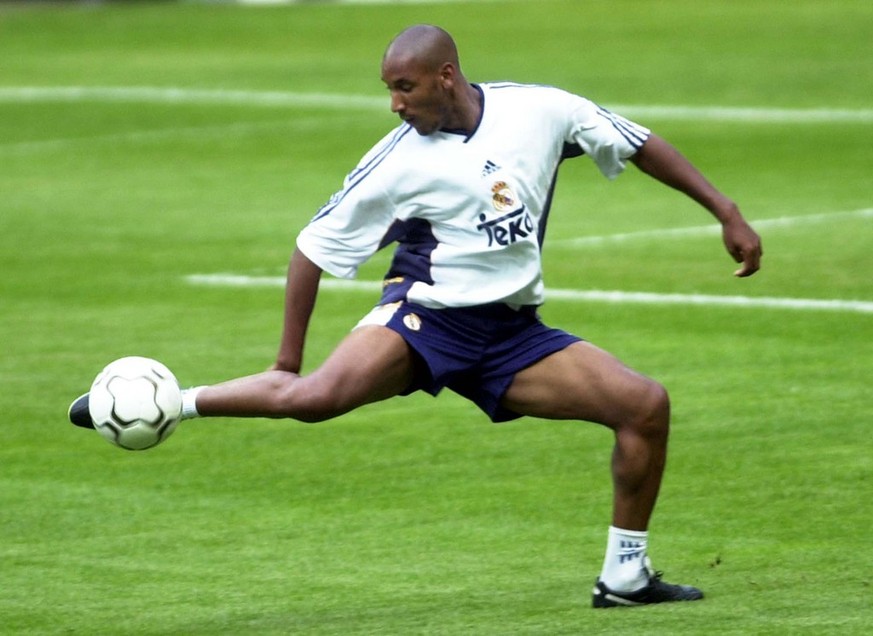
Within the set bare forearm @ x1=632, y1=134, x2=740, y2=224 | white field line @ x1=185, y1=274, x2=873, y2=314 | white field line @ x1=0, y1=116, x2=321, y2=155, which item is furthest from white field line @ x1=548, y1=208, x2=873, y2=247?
bare forearm @ x1=632, y1=134, x2=740, y2=224

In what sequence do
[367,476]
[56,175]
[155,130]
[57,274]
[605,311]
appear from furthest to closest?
[155,130]
[56,175]
[57,274]
[605,311]
[367,476]

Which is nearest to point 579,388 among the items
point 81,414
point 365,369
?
point 365,369

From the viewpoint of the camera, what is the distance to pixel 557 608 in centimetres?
784

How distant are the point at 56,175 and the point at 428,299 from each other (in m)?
16.1

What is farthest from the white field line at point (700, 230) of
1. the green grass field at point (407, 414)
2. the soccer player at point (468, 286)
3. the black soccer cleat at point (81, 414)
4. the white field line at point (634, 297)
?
the black soccer cleat at point (81, 414)

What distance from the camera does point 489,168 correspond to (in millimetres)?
7902

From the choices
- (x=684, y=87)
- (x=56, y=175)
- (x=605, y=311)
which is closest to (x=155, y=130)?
(x=56, y=175)

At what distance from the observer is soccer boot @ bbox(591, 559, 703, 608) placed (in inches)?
309

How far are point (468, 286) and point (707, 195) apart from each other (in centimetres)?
94

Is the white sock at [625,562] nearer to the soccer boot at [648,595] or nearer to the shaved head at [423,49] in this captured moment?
the soccer boot at [648,595]

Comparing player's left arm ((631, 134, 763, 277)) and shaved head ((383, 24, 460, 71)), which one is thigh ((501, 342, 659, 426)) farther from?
shaved head ((383, 24, 460, 71))

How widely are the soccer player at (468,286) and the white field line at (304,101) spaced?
1811cm

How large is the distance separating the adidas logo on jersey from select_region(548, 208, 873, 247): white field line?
9929 millimetres

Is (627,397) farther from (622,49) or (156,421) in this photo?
(622,49)
